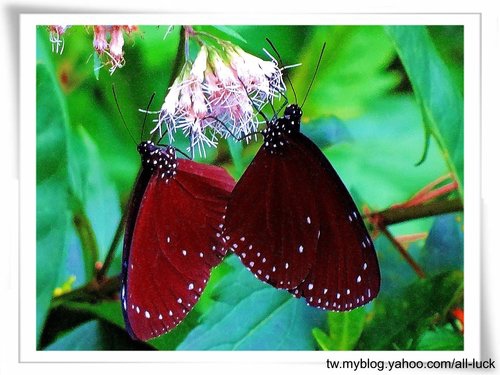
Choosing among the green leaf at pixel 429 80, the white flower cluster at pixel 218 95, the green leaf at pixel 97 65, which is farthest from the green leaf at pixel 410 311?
the green leaf at pixel 97 65

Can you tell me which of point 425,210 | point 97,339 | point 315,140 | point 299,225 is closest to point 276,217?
point 299,225

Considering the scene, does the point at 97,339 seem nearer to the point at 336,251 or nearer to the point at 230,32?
the point at 336,251

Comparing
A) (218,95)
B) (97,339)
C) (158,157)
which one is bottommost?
(97,339)

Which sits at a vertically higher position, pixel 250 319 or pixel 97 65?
pixel 97 65

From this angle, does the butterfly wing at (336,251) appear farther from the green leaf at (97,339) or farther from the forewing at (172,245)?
the green leaf at (97,339)

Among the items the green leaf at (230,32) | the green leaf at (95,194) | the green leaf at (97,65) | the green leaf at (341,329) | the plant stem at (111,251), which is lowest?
the green leaf at (341,329)

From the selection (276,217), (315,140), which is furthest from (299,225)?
(315,140)
